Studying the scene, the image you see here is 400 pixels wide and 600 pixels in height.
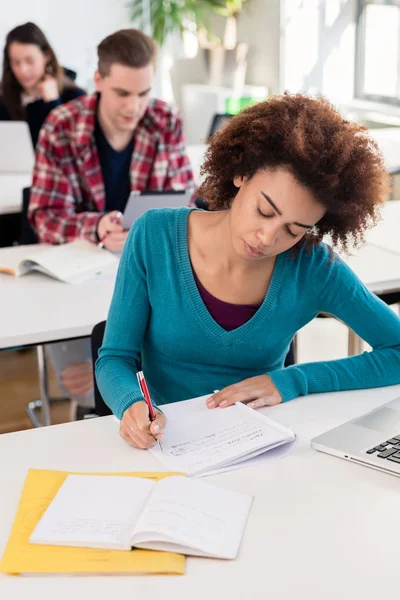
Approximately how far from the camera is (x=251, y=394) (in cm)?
147

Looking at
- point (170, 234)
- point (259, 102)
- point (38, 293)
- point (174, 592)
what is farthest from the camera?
point (38, 293)

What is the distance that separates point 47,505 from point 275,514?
12.5 inches

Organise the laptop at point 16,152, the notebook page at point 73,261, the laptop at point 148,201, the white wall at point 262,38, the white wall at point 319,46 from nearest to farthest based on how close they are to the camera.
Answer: the notebook page at point 73,261 → the laptop at point 148,201 → the laptop at point 16,152 → the white wall at point 319,46 → the white wall at point 262,38

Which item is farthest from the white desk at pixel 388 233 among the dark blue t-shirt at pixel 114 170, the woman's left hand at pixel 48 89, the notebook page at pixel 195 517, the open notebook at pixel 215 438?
the woman's left hand at pixel 48 89

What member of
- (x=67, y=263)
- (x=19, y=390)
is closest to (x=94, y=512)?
(x=67, y=263)

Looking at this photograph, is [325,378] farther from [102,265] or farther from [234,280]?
[102,265]

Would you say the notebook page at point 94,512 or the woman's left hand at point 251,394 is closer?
the notebook page at point 94,512

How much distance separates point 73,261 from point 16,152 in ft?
4.68

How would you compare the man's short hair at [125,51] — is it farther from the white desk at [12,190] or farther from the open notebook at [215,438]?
the open notebook at [215,438]

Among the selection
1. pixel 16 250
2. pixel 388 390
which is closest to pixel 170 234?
pixel 388 390

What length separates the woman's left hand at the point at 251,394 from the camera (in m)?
1.45

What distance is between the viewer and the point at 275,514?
1.13m

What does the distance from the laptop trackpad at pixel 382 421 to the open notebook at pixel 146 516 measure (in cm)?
30

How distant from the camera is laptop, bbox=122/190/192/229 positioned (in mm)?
2371
